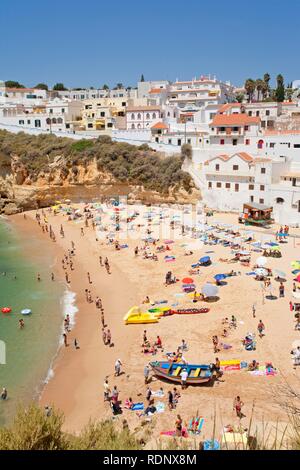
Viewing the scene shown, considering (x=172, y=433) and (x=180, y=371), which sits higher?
(x=180, y=371)

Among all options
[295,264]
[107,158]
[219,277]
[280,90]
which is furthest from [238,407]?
[280,90]

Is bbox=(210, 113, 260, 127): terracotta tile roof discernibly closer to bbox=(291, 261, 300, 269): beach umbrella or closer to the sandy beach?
the sandy beach

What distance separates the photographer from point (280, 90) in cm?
7250

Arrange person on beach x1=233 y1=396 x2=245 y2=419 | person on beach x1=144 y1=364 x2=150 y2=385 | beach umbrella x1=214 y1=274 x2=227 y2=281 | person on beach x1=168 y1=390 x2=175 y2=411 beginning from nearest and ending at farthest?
person on beach x1=233 y1=396 x2=245 y2=419
person on beach x1=168 y1=390 x2=175 y2=411
person on beach x1=144 y1=364 x2=150 y2=385
beach umbrella x1=214 y1=274 x2=227 y2=281

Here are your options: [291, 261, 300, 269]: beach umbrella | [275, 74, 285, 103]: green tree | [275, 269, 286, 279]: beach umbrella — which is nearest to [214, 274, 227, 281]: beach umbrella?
[275, 269, 286, 279]: beach umbrella

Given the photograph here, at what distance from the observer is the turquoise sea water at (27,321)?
16.5 metres

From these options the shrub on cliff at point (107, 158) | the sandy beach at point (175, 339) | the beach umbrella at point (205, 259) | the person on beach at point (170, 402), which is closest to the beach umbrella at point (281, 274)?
the sandy beach at point (175, 339)

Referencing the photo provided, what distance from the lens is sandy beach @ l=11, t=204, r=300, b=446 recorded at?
1417cm

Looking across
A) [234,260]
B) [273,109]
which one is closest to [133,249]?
[234,260]

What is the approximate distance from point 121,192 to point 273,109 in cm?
2384

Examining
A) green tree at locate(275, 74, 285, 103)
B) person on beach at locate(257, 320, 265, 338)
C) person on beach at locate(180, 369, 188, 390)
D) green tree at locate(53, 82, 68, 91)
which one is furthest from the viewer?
green tree at locate(53, 82, 68, 91)

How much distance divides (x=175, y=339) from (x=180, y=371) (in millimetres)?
3032

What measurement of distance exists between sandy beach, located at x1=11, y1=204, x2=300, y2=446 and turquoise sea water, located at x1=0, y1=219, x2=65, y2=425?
0.77 metres

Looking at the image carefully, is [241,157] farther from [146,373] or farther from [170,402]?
[170,402]
